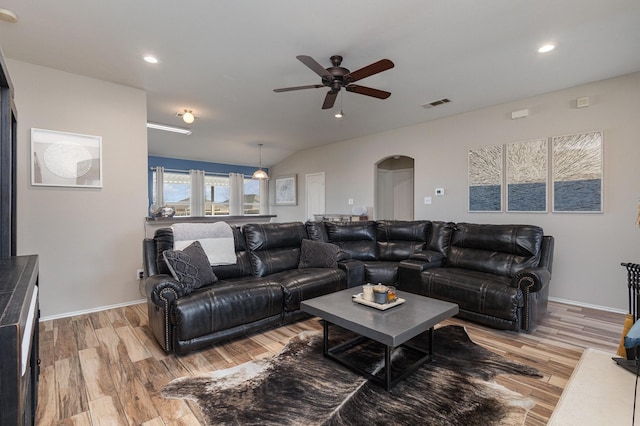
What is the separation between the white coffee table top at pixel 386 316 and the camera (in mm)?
1898

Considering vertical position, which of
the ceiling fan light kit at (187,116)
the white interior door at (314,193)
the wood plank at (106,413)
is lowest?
the wood plank at (106,413)

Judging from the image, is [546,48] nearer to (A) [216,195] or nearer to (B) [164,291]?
(B) [164,291]

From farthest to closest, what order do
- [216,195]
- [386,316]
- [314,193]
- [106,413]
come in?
[216,195]
[314,193]
[386,316]
[106,413]

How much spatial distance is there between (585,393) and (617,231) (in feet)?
8.62

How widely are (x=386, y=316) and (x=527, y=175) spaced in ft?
11.0

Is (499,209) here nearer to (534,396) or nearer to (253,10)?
(534,396)

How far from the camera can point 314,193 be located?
7543 millimetres

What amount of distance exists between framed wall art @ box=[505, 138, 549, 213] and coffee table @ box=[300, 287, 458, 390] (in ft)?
8.72

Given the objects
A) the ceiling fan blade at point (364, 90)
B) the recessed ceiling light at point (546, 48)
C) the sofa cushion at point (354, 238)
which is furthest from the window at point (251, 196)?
the recessed ceiling light at point (546, 48)

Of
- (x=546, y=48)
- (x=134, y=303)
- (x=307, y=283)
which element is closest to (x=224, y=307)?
(x=307, y=283)

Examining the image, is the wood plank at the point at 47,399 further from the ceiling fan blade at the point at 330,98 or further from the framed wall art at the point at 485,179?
the framed wall art at the point at 485,179

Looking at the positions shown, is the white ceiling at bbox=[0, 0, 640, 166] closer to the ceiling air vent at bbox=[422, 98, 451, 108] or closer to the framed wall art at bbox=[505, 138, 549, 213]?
the ceiling air vent at bbox=[422, 98, 451, 108]

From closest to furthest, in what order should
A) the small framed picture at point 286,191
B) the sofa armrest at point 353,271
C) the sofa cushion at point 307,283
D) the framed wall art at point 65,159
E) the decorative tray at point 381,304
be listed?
the decorative tray at point 381,304 → the sofa cushion at point 307,283 → the framed wall art at point 65,159 → the sofa armrest at point 353,271 → the small framed picture at point 286,191

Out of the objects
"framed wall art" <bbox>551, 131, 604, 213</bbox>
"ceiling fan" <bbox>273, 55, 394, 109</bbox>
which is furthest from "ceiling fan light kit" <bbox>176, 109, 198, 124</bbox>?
"framed wall art" <bbox>551, 131, 604, 213</bbox>
